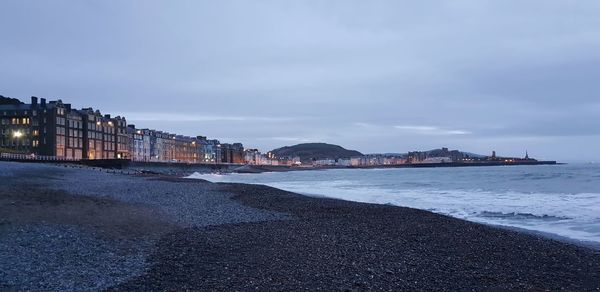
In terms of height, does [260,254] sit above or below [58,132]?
below

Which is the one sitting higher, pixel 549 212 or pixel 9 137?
pixel 9 137

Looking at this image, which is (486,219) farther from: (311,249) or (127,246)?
(127,246)

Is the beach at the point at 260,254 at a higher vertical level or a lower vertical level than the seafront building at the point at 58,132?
lower

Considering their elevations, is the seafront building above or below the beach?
above

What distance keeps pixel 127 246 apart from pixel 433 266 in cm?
704

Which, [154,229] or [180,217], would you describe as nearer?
[154,229]

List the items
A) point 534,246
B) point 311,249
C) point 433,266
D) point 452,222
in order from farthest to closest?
point 452,222, point 534,246, point 311,249, point 433,266

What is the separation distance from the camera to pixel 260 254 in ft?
35.9

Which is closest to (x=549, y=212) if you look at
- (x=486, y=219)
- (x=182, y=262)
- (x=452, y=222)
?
(x=486, y=219)

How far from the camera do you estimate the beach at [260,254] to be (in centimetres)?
835

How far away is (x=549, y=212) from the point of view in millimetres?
23656

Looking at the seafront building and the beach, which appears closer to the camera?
the beach

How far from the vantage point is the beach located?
835cm

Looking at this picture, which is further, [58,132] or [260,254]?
[58,132]
